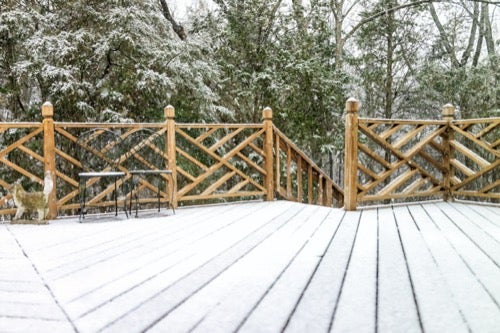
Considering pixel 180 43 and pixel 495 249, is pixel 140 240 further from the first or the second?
pixel 180 43

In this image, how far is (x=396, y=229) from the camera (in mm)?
3217

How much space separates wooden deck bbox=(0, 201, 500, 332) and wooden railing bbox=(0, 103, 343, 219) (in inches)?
29.6

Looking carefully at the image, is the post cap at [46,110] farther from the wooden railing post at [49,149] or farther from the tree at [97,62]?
the tree at [97,62]

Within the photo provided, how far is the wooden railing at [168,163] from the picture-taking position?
3.94 metres

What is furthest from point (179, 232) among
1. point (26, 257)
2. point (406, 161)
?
point (406, 161)

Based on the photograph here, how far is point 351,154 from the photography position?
4242mm

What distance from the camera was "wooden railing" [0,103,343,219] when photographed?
3.94m

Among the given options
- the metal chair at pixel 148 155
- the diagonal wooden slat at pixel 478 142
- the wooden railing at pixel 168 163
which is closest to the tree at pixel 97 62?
the wooden railing at pixel 168 163

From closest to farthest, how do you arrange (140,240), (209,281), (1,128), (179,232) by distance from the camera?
(209,281) → (140,240) → (179,232) → (1,128)

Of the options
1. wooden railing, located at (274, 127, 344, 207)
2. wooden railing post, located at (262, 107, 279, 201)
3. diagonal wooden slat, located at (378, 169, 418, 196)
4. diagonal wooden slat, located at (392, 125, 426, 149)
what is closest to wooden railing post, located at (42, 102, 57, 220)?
wooden railing post, located at (262, 107, 279, 201)

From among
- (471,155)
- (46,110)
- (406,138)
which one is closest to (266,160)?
(406,138)

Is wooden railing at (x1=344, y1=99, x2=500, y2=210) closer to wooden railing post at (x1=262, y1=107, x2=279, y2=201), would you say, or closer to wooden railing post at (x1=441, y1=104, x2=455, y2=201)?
wooden railing post at (x1=441, y1=104, x2=455, y2=201)

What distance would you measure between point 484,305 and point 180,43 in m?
5.75

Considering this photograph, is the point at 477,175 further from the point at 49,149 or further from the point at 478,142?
the point at 49,149
